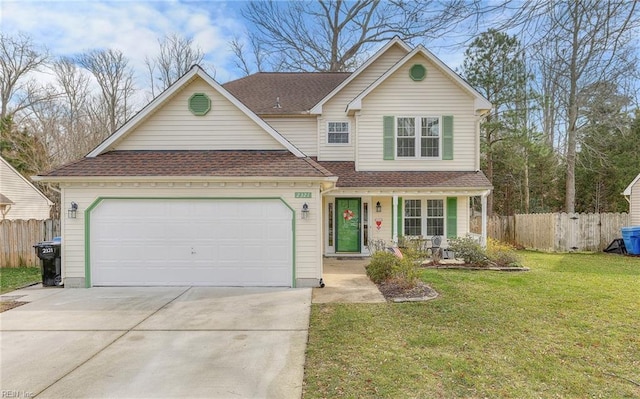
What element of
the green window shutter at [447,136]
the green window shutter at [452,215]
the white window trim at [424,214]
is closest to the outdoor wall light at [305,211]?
the white window trim at [424,214]

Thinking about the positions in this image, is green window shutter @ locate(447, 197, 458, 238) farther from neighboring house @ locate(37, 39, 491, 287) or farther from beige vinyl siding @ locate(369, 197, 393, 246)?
neighboring house @ locate(37, 39, 491, 287)

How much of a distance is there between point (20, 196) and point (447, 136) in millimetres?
23717

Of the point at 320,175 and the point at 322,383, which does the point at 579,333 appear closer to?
the point at 322,383

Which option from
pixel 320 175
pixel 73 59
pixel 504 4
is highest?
pixel 73 59

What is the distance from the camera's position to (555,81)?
4.52 metres

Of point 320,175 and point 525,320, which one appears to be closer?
point 525,320

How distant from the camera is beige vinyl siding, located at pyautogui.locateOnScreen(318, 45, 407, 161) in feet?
46.1

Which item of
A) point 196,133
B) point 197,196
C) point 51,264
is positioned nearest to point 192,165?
point 197,196

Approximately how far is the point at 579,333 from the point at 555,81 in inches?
152

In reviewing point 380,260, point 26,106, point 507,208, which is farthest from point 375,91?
point 26,106

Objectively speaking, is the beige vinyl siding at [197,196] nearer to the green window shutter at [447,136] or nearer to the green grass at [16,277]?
the green grass at [16,277]

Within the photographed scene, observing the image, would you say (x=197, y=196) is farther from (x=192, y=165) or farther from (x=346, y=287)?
(x=346, y=287)

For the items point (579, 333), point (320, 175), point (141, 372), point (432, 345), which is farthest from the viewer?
point (320, 175)

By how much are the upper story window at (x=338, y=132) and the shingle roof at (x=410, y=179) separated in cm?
132
